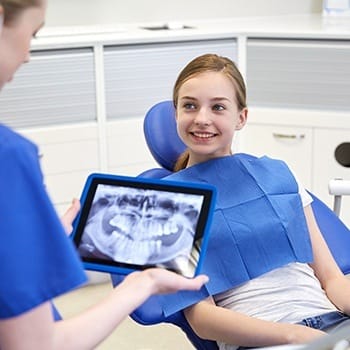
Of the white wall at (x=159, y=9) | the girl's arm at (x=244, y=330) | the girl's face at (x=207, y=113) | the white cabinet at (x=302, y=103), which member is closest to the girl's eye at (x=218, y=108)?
the girl's face at (x=207, y=113)

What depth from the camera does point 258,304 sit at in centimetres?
173

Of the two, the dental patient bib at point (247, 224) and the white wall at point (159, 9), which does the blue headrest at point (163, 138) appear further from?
the white wall at point (159, 9)

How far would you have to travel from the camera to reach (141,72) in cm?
304

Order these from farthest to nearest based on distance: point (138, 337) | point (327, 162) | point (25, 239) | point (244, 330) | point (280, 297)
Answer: point (327, 162) → point (138, 337) → point (280, 297) → point (244, 330) → point (25, 239)

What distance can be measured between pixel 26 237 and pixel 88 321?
0.18m

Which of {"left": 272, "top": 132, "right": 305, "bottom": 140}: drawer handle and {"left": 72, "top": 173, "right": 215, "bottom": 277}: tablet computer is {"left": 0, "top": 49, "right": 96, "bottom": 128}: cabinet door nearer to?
{"left": 272, "top": 132, "right": 305, "bottom": 140}: drawer handle

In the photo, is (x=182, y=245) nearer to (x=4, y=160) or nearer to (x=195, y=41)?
(x=4, y=160)

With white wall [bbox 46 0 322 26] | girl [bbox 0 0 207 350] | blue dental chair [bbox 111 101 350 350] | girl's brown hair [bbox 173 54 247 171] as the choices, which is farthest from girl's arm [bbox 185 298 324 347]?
white wall [bbox 46 0 322 26]

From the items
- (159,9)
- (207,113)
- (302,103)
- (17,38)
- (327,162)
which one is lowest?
(327,162)

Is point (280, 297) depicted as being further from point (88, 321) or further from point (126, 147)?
point (126, 147)

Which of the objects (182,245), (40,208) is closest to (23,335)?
(40,208)

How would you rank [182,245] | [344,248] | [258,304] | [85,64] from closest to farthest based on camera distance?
[182,245], [258,304], [344,248], [85,64]

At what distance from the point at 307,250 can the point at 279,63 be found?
56.8 inches

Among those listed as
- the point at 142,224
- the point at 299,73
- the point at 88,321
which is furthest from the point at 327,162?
the point at 88,321
